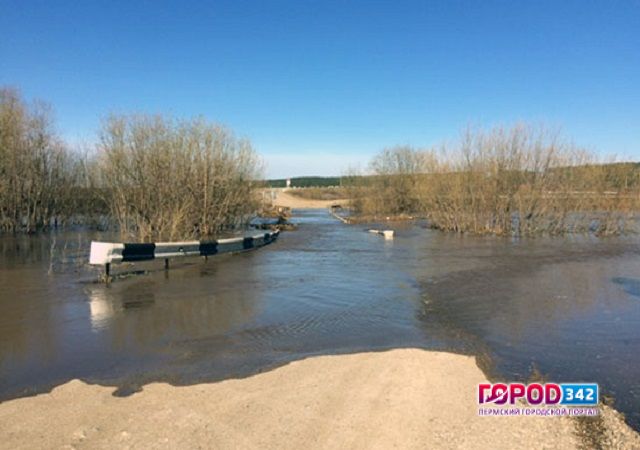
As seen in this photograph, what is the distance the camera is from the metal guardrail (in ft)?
42.9

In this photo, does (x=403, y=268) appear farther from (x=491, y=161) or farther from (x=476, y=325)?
(x=491, y=161)

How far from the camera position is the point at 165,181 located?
21578 mm

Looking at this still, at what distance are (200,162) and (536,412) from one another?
22176 millimetres

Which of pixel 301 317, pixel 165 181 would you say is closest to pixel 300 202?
pixel 165 181

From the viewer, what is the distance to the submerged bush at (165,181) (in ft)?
66.5

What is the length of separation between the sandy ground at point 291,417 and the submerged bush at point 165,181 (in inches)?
568

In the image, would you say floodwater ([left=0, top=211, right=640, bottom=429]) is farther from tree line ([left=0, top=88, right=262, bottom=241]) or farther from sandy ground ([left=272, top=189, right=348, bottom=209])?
sandy ground ([left=272, top=189, right=348, bottom=209])

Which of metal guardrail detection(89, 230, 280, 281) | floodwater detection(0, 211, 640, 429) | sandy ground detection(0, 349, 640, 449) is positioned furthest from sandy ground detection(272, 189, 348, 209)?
sandy ground detection(0, 349, 640, 449)

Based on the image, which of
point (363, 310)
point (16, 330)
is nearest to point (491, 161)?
point (363, 310)

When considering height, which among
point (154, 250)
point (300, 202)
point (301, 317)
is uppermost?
point (300, 202)

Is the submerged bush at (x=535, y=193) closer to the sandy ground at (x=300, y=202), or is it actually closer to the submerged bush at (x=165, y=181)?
the submerged bush at (x=165, y=181)

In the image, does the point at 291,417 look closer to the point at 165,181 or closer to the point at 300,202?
the point at 165,181

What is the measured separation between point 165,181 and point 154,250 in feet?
24.4

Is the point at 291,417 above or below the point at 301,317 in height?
above
